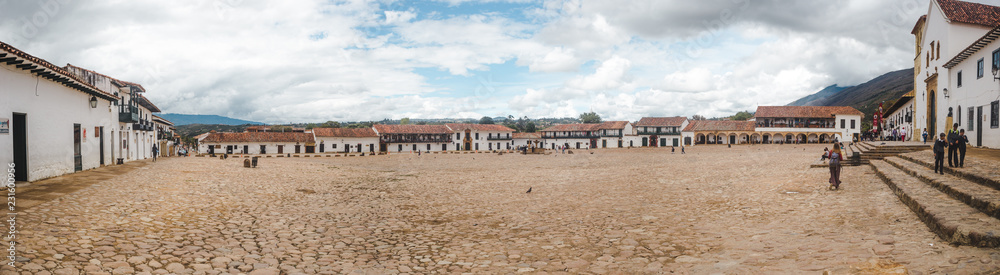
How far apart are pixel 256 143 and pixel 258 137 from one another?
934 mm

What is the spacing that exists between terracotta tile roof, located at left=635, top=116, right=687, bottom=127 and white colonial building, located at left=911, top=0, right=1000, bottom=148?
4838 cm

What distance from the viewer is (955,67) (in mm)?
20578

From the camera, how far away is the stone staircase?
540 centimetres

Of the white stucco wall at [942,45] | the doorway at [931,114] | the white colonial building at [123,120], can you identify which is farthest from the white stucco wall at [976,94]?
the white colonial building at [123,120]

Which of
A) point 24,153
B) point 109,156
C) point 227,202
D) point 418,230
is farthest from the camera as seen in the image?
point 109,156

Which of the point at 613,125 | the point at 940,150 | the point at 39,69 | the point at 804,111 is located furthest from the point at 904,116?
the point at 39,69

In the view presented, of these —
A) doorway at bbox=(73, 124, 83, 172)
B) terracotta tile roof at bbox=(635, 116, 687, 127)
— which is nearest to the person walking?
doorway at bbox=(73, 124, 83, 172)

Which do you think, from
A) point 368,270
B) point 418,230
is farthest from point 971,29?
point 368,270

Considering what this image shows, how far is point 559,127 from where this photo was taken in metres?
88.2

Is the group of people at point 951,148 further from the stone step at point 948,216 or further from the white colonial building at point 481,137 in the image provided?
the white colonial building at point 481,137

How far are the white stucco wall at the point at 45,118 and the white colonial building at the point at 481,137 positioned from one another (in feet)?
205

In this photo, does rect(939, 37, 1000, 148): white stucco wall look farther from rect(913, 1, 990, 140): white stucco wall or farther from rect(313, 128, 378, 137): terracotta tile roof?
rect(313, 128, 378, 137): terracotta tile roof

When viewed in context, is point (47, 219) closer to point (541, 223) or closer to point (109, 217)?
point (109, 217)

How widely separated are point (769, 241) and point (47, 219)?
34.1 feet
